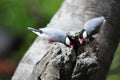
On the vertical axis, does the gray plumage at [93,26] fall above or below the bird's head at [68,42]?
below

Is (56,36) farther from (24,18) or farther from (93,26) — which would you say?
(24,18)

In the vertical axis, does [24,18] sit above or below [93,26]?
below

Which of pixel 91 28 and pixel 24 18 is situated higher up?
pixel 91 28

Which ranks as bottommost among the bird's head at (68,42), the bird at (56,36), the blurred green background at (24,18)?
the blurred green background at (24,18)

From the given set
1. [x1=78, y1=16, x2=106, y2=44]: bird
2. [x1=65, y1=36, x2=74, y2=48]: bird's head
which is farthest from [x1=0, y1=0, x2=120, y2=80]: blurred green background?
[x1=65, y1=36, x2=74, y2=48]: bird's head

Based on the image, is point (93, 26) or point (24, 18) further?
point (24, 18)

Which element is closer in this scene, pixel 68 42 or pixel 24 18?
pixel 68 42

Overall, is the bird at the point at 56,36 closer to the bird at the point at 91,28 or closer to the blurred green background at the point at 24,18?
the bird at the point at 91,28

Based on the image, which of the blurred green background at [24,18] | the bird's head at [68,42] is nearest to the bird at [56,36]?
the bird's head at [68,42]

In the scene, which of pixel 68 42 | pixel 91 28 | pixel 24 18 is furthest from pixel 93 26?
pixel 24 18

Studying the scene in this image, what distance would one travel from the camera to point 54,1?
68.4 inches

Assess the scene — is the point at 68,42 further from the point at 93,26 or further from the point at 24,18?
the point at 24,18

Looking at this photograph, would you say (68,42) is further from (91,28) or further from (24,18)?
(24,18)

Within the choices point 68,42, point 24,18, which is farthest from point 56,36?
point 24,18
